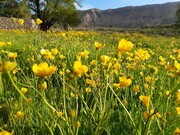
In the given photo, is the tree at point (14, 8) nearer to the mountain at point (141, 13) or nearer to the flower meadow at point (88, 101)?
the flower meadow at point (88, 101)

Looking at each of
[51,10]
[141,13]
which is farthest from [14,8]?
[141,13]

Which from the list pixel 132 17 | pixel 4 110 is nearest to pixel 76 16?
pixel 4 110

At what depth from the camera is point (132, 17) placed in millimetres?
100000

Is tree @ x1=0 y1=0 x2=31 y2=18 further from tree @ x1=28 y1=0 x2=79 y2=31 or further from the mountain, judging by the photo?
the mountain

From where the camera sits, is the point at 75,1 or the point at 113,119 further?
the point at 75,1

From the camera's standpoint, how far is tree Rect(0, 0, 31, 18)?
36656 mm

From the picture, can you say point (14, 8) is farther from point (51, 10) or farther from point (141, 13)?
point (141, 13)

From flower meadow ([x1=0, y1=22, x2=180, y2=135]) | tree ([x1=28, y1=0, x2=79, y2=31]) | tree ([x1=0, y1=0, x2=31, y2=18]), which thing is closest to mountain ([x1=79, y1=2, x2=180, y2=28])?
tree ([x1=28, y1=0, x2=79, y2=31])

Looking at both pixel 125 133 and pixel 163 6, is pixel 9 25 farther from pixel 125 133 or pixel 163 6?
pixel 163 6

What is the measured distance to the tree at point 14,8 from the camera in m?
36.7

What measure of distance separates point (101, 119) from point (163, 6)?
10587cm

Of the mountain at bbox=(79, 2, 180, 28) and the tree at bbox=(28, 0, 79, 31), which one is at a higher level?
the tree at bbox=(28, 0, 79, 31)

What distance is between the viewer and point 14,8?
37.1 metres

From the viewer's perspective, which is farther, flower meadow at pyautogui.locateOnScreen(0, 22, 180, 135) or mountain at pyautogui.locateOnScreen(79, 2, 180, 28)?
mountain at pyautogui.locateOnScreen(79, 2, 180, 28)
